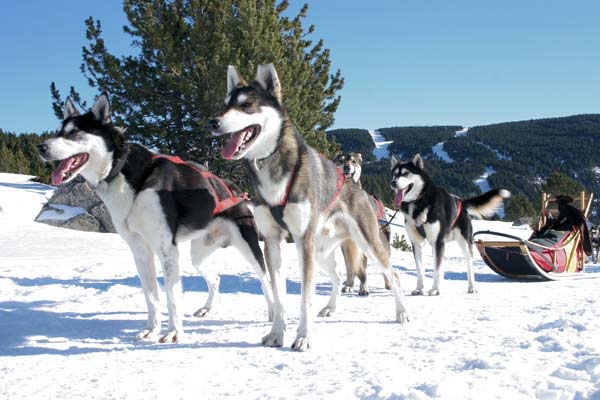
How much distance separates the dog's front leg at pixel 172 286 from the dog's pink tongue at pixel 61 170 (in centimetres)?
89

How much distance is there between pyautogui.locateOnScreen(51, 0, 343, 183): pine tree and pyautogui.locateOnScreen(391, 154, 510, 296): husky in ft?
20.8

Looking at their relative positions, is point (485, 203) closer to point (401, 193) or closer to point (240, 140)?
point (401, 193)

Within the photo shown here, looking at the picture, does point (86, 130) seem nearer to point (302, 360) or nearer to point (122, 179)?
point (122, 179)

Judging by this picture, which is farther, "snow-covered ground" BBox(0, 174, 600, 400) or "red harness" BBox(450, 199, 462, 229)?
"red harness" BBox(450, 199, 462, 229)

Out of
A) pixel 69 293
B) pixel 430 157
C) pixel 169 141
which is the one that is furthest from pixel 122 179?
pixel 430 157

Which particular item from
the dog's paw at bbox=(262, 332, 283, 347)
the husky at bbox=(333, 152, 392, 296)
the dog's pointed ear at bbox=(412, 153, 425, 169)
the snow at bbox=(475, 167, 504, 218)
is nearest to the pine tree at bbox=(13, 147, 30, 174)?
the husky at bbox=(333, 152, 392, 296)

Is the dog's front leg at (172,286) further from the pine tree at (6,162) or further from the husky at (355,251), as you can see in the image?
the pine tree at (6,162)

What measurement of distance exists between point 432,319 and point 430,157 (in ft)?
551

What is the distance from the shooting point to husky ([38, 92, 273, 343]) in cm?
353

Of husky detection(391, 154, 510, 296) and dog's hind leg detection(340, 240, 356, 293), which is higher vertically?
husky detection(391, 154, 510, 296)

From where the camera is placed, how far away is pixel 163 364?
112 inches

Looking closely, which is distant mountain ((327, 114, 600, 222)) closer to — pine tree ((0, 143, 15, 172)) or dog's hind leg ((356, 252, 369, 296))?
pine tree ((0, 143, 15, 172))

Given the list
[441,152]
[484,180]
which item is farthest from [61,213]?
[441,152]

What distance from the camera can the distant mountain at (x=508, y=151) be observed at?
13600 cm
